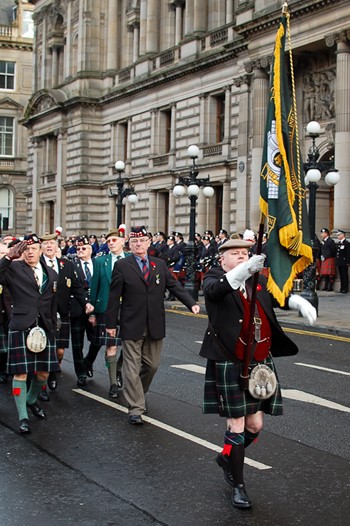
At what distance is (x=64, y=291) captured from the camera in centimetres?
1134

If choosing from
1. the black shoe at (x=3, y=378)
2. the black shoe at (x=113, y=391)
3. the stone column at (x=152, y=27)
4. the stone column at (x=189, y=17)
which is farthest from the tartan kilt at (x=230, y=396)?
the stone column at (x=152, y=27)

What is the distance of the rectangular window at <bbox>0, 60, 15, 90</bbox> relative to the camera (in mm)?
74812

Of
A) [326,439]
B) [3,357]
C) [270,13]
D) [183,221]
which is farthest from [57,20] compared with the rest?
[326,439]

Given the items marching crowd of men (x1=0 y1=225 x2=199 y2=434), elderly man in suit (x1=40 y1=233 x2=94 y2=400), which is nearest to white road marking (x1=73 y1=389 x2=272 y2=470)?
marching crowd of men (x1=0 y1=225 x2=199 y2=434)

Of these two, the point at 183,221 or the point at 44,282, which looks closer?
the point at 44,282

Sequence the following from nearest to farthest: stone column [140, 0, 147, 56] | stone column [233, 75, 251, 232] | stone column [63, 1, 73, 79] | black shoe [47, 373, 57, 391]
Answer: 1. black shoe [47, 373, 57, 391]
2. stone column [233, 75, 251, 232]
3. stone column [140, 0, 147, 56]
4. stone column [63, 1, 73, 79]

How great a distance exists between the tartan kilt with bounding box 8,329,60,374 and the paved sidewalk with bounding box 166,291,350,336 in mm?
10016

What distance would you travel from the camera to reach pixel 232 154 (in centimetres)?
3809

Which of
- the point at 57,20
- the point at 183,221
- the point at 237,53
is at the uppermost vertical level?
the point at 57,20

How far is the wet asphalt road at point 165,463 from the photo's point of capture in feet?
→ 20.4

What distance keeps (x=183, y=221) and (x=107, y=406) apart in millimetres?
32293

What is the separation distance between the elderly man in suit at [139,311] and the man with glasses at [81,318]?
2100 mm

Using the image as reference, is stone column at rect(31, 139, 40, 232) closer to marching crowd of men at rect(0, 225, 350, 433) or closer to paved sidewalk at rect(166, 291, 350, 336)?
paved sidewalk at rect(166, 291, 350, 336)

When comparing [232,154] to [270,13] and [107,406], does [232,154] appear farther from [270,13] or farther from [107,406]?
[107,406]
